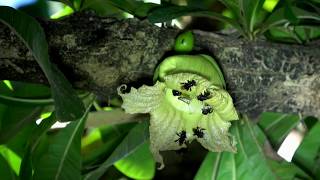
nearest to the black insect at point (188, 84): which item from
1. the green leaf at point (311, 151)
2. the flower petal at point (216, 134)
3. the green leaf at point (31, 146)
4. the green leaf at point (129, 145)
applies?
the flower petal at point (216, 134)

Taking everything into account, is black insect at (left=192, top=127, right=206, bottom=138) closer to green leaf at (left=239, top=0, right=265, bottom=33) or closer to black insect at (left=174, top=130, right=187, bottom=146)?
black insect at (left=174, top=130, right=187, bottom=146)

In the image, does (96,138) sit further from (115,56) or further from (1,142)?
(115,56)

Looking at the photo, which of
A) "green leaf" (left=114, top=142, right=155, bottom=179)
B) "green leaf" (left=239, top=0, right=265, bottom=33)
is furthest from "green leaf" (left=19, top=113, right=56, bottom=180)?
"green leaf" (left=239, top=0, right=265, bottom=33)

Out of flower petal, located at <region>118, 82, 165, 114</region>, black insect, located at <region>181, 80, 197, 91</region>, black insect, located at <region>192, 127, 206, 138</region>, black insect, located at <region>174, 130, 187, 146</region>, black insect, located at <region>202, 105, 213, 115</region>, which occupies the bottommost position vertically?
black insect, located at <region>174, 130, 187, 146</region>

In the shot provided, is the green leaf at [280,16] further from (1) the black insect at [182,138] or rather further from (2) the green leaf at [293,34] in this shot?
(1) the black insect at [182,138]

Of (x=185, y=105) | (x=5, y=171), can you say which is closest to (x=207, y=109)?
(x=185, y=105)

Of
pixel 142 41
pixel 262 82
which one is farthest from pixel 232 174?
pixel 142 41

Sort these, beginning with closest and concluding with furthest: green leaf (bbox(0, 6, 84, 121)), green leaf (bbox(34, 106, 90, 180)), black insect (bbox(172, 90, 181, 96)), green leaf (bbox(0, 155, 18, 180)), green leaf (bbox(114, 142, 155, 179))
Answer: green leaf (bbox(0, 6, 84, 121)) < black insect (bbox(172, 90, 181, 96)) < green leaf (bbox(34, 106, 90, 180)) < green leaf (bbox(0, 155, 18, 180)) < green leaf (bbox(114, 142, 155, 179))
